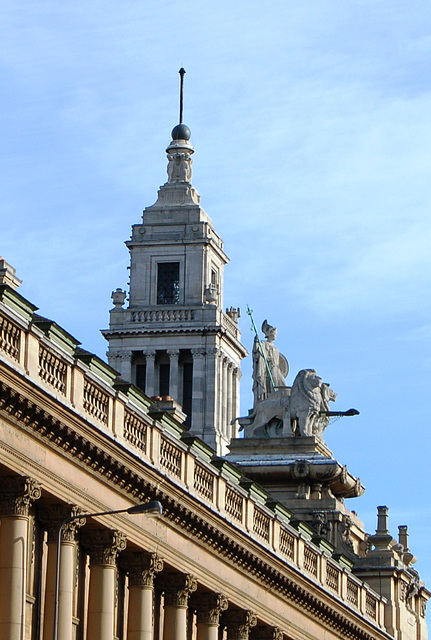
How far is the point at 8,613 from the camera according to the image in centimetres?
5844

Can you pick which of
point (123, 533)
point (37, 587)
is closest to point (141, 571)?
point (123, 533)

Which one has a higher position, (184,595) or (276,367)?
(276,367)

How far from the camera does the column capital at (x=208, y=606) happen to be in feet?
256

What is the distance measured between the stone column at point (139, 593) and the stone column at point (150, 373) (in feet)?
400

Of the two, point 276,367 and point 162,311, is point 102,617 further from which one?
point 162,311

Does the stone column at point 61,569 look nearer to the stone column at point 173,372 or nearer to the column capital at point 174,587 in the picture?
the column capital at point 174,587

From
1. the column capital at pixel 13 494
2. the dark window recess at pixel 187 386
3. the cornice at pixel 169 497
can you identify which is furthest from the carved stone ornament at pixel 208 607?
the dark window recess at pixel 187 386

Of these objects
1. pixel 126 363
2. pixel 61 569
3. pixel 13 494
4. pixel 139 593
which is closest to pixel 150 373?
pixel 126 363

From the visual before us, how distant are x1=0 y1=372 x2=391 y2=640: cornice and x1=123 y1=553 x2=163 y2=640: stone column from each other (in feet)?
6.37

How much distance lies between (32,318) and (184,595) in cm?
1321

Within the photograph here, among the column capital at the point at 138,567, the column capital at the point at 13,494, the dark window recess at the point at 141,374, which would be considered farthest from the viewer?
the dark window recess at the point at 141,374

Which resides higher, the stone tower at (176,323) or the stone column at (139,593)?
the stone tower at (176,323)

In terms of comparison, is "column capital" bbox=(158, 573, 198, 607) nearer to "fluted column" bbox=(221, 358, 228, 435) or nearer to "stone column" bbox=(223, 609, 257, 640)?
"stone column" bbox=(223, 609, 257, 640)

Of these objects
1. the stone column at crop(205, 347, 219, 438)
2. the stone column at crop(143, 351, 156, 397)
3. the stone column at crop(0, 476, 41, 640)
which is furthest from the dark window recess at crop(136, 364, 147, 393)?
the stone column at crop(0, 476, 41, 640)
